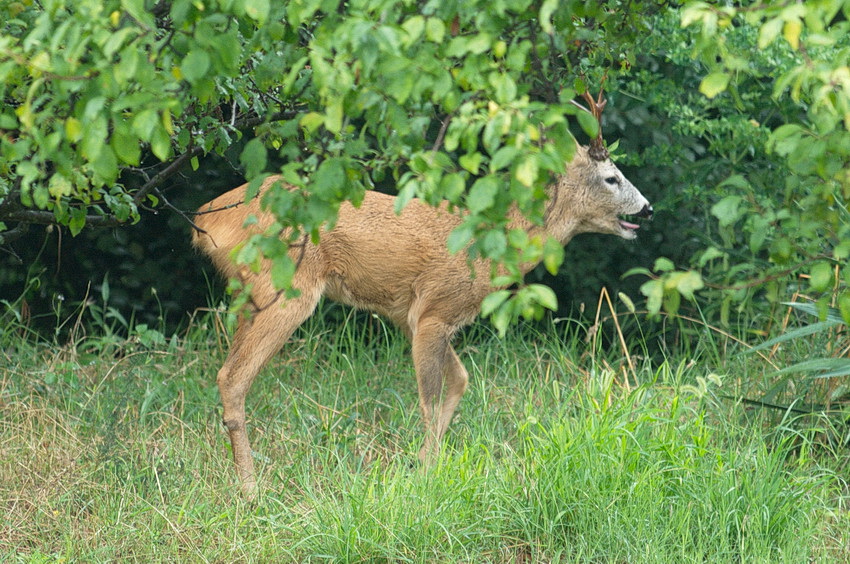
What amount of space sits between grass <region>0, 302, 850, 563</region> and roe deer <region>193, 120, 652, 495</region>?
0.25m

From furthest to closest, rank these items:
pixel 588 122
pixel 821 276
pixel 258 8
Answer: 1. pixel 821 276
2. pixel 588 122
3. pixel 258 8

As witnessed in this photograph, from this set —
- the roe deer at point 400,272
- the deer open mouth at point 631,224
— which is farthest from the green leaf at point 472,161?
the deer open mouth at point 631,224

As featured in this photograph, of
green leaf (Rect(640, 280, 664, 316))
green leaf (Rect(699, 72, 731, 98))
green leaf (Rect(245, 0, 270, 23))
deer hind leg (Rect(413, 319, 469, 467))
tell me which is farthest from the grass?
green leaf (Rect(245, 0, 270, 23))

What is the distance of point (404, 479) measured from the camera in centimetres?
455

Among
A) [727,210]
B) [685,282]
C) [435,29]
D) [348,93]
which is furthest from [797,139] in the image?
[348,93]

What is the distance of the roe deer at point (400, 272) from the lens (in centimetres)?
518

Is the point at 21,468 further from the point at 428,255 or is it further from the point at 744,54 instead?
the point at 744,54

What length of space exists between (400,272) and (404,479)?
1.20 metres

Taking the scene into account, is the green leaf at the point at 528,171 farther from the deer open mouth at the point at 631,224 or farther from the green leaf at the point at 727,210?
the deer open mouth at the point at 631,224

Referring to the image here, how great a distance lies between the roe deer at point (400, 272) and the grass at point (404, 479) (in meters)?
0.25

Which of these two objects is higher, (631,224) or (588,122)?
(588,122)

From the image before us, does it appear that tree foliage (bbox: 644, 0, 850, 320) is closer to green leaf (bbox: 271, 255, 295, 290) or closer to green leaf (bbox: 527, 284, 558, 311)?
green leaf (bbox: 527, 284, 558, 311)

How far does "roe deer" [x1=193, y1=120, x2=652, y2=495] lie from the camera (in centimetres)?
518

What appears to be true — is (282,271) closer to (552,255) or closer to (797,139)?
(552,255)
